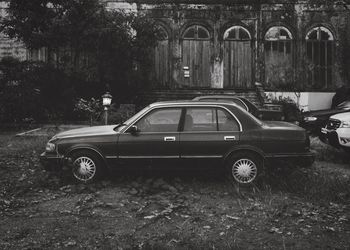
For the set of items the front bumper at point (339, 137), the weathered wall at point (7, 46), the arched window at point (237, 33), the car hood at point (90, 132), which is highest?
the arched window at point (237, 33)

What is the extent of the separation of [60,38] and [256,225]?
13.0m

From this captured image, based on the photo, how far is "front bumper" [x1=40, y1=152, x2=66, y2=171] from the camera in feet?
24.8

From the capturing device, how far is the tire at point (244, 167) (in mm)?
7426

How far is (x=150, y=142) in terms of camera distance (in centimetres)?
744

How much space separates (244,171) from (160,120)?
1.65 m

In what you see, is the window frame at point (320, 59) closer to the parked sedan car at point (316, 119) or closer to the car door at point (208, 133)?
the parked sedan car at point (316, 119)

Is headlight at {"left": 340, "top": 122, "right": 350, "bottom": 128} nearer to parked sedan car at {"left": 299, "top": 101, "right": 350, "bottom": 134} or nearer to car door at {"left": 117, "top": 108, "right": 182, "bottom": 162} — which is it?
car door at {"left": 117, "top": 108, "right": 182, "bottom": 162}

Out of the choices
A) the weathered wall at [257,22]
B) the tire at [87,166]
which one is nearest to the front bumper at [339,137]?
the tire at [87,166]

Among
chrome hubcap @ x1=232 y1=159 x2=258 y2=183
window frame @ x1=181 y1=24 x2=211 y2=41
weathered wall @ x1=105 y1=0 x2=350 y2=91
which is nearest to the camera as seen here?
chrome hubcap @ x1=232 y1=159 x2=258 y2=183

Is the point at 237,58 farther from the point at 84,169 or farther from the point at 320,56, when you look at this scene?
the point at 84,169

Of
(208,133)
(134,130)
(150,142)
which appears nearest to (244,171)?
(208,133)

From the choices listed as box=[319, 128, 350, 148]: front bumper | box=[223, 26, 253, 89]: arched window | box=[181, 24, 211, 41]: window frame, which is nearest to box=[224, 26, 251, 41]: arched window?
box=[223, 26, 253, 89]: arched window

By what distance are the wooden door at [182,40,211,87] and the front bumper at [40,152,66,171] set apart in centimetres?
1374

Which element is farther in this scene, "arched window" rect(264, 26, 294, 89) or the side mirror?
"arched window" rect(264, 26, 294, 89)
